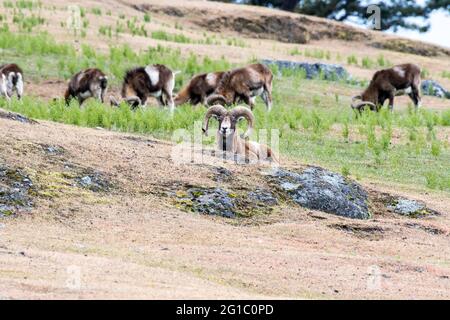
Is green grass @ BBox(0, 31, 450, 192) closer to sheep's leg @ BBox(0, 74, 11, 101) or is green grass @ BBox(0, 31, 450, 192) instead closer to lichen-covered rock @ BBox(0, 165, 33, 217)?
sheep's leg @ BBox(0, 74, 11, 101)

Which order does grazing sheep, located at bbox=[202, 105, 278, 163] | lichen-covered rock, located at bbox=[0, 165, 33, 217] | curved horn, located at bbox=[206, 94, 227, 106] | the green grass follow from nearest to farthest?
lichen-covered rock, located at bbox=[0, 165, 33, 217] < grazing sheep, located at bbox=[202, 105, 278, 163] < the green grass < curved horn, located at bbox=[206, 94, 227, 106]

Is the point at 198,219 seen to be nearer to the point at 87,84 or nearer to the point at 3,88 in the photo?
the point at 87,84

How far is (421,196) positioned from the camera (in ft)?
56.3

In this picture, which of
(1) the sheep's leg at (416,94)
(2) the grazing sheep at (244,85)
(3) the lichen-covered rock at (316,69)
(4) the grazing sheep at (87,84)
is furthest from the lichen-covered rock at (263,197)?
(3) the lichen-covered rock at (316,69)

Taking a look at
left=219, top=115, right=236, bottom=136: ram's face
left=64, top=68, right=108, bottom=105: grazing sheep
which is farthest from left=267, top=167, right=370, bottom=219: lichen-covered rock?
left=64, top=68, right=108, bottom=105: grazing sheep

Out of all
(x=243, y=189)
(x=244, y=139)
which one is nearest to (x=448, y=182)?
(x=244, y=139)

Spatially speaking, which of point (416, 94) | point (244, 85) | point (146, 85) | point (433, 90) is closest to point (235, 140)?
point (244, 85)

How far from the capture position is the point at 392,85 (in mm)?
29484

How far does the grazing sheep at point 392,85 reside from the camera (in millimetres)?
29219

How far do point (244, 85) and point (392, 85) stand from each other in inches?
202

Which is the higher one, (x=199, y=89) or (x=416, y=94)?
(x=199, y=89)

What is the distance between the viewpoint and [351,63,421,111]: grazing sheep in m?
29.2

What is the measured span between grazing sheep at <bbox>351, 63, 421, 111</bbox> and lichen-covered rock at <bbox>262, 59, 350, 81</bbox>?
4.97 meters

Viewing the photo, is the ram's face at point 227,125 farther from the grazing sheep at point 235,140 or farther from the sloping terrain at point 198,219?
the sloping terrain at point 198,219
